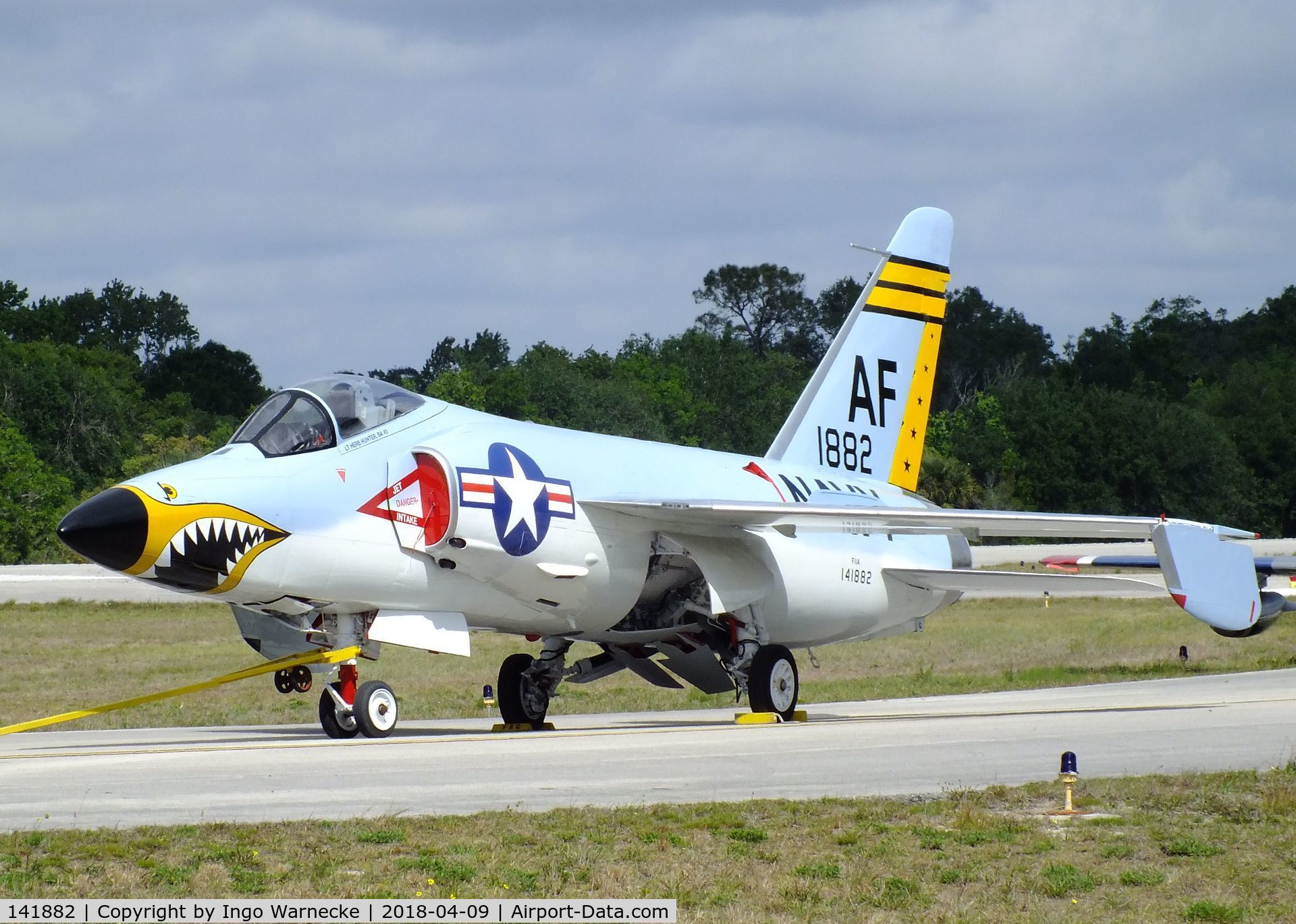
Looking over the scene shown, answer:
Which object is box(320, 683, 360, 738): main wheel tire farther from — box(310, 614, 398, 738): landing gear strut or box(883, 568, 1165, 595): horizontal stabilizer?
box(883, 568, 1165, 595): horizontal stabilizer

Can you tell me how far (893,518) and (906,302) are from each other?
559 cm


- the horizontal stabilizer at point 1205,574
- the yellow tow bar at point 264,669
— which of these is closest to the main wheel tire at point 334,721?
the yellow tow bar at point 264,669

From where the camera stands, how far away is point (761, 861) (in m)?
7.75

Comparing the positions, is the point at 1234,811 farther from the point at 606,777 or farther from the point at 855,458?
the point at 855,458

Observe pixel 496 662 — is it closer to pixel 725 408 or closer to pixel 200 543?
pixel 200 543

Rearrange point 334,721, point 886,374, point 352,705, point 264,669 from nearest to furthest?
1. point 352,705
2. point 334,721
3. point 264,669
4. point 886,374

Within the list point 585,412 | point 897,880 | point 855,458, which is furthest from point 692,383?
point 897,880

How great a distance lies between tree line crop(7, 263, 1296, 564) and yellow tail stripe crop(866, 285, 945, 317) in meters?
39.2

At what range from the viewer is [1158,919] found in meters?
6.74

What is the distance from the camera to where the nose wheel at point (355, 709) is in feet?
44.4

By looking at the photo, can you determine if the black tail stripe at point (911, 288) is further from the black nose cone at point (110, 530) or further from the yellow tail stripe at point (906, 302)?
the black nose cone at point (110, 530)

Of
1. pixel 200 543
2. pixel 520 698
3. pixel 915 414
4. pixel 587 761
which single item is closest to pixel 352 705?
pixel 200 543

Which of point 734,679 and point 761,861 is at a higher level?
point 734,679

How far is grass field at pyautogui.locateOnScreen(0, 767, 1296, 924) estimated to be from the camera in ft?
22.7
